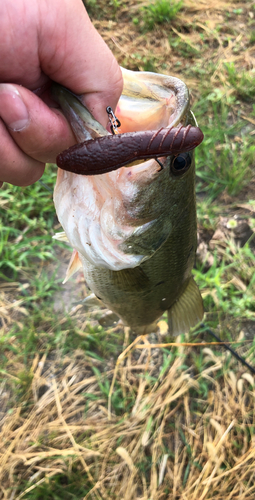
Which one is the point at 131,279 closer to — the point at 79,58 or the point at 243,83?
the point at 79,58

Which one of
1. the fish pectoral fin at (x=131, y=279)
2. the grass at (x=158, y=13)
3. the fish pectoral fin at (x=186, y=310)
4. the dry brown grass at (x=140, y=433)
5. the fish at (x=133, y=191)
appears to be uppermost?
the grass at (x=158, y=13)

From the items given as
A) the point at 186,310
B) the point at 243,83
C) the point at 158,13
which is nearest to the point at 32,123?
the point at 186,310

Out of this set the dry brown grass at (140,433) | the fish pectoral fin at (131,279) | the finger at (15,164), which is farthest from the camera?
the dry brown grass at (140,433)

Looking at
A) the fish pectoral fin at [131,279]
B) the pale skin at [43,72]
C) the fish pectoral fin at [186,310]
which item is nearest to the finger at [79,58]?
the pale skin at [43,72]

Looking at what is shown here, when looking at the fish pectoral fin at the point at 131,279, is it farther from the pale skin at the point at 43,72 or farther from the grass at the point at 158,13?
the grass at the point at 158,13

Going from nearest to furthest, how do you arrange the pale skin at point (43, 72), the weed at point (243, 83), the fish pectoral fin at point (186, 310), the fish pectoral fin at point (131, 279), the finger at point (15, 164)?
the pale skin at point (43, 72) → the finger at point (15, 164) → the fish pectoral fin at point (131, 279) → the fish pectoral fin at point (186, 310) → the weed at point (243, 83)

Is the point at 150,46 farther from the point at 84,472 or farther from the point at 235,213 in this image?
the point at 84,472

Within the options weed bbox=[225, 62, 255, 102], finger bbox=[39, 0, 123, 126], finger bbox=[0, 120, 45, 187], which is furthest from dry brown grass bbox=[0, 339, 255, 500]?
weed bbox=[225, 62, 255, 102]
